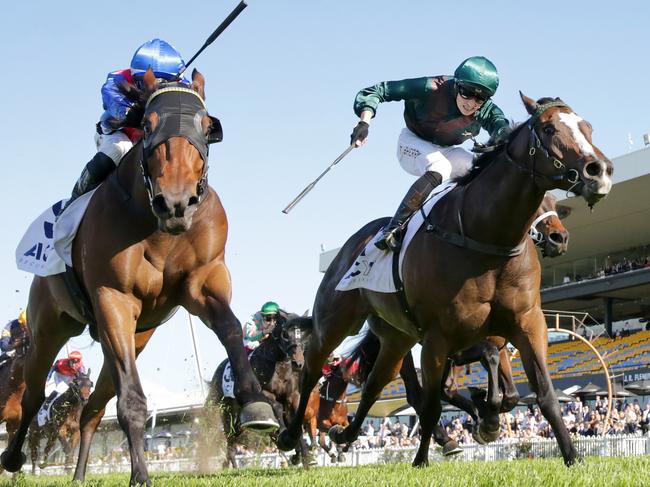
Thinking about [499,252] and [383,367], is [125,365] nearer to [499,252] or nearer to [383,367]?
[499,252]

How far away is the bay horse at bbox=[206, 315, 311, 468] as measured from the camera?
14.2 meters

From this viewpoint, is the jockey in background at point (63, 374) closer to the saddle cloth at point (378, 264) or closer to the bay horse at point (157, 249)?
the saddle cloth at point (378, 264)

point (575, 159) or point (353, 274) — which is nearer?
point (575, 159)

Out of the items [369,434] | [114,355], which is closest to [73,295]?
[114,355]

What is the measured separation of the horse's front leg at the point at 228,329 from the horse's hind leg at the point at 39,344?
2.10m

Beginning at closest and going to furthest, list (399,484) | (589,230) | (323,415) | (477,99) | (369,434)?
(399,484), (477,99), (323,415), (369,434), (589,230)

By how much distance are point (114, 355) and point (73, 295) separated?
4.93 feet

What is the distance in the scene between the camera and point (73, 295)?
22.6 feet

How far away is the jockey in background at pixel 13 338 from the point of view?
14414 mm

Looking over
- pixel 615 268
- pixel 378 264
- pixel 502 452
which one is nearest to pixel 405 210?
pixel 378 264

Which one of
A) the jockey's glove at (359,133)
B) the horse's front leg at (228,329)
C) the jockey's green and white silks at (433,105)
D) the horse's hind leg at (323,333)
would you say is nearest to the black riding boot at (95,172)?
the horse's front leg at (228,329)

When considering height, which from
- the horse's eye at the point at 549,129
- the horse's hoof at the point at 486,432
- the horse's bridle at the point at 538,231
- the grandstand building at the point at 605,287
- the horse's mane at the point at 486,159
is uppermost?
the grandstand building at the point at 605,287

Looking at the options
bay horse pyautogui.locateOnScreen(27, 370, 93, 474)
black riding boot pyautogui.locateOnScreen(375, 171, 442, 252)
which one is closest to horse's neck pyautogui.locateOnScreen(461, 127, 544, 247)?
black riding boot pyautogui.locateOnScreen(375, 171, 442, 252)

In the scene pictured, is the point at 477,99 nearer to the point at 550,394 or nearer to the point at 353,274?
the point at 353,274
